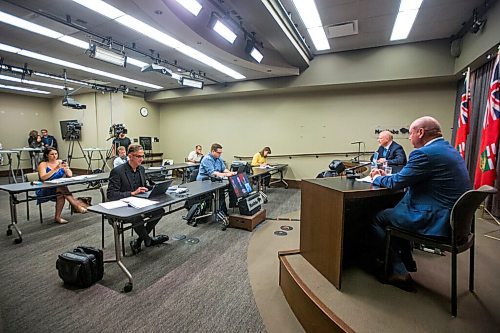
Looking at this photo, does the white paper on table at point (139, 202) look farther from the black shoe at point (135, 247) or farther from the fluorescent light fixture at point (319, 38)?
the fluorescent light fixture at point (319, 38)

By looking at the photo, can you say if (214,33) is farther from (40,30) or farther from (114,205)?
(114,205)

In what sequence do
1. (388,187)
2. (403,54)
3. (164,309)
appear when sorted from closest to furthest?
1. (388,187)
2. (164,309)
3. (403,54)

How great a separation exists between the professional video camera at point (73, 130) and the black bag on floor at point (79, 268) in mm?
8101

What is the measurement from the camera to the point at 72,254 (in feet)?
7.52

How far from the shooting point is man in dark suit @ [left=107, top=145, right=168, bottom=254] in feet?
9.40

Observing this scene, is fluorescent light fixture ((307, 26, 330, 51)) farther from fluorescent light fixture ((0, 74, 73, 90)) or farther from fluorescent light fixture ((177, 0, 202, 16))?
fluorescent light fixture ((0, 74, 73, 90))

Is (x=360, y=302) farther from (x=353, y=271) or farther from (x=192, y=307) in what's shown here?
(x=192, y=307)

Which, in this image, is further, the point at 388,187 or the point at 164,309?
the point at 164,309

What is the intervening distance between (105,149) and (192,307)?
8.00 m

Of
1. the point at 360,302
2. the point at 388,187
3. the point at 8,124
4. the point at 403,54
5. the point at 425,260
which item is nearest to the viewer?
the point at 360,302

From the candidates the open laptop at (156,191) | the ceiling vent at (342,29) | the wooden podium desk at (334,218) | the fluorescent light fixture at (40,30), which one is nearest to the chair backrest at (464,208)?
the wooden podium desk at (334,218)

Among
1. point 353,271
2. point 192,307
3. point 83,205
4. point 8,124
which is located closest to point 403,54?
point 353,271

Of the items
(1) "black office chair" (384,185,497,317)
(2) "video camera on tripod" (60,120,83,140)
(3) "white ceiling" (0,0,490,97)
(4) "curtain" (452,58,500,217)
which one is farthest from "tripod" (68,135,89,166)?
(4) "curtain" (452,58,500,217)

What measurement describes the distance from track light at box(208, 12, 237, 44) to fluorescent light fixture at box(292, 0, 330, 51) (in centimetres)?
105
